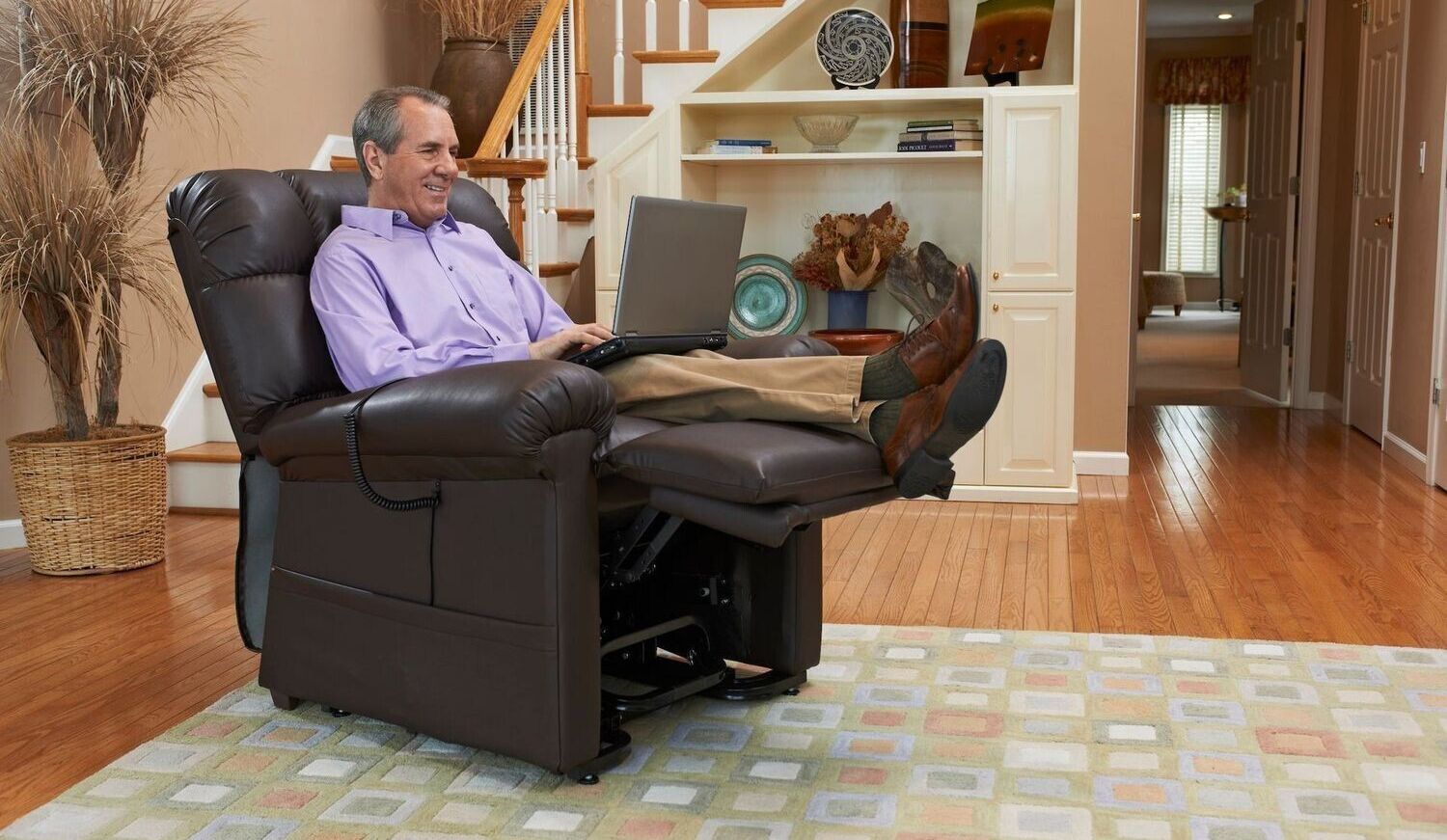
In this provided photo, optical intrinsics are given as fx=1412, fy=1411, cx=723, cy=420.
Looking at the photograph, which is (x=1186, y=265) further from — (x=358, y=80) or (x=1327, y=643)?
(x=1327, y=643)

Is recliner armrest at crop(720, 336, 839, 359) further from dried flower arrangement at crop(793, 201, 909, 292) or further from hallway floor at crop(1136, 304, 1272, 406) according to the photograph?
hallway floor at crop(1136, 304, 1272, 406)

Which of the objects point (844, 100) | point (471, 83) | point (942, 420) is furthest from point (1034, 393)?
point (942, 420)

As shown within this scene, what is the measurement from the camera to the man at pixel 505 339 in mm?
2191

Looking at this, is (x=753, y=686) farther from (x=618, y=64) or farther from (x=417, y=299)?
(x=618, y=64)

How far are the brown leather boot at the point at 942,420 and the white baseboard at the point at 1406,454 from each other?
3440mm

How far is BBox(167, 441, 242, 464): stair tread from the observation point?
4.41 metres

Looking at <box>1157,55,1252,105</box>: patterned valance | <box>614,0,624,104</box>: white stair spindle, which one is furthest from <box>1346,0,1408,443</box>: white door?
<box>1157,55,1252,105</box>: patterned valance

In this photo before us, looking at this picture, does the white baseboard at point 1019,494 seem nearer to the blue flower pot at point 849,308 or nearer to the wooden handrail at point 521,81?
the blue flower pot at point 849,308

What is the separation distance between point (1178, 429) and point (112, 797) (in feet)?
17.0

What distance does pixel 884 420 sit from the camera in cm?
224

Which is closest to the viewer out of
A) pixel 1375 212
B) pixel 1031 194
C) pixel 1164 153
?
pixel 1031 194

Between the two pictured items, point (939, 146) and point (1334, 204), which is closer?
point (939, 146)

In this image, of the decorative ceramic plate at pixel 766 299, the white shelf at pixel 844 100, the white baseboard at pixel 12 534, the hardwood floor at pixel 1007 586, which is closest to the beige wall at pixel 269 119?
the white baseboard at pixel 12 534

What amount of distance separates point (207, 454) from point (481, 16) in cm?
208
